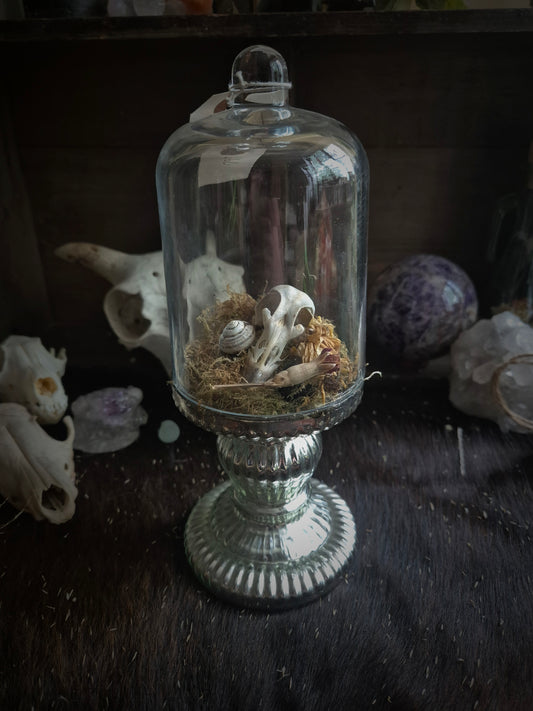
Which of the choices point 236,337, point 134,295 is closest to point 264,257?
point 236,337

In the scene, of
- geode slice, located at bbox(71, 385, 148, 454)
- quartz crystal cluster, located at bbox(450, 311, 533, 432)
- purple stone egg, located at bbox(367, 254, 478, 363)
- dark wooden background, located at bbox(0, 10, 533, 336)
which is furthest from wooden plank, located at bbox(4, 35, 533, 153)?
geode slice, located at bbox(71, 385, 148, 454)

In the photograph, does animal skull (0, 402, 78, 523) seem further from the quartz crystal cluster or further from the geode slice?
the quartz crystal cluster

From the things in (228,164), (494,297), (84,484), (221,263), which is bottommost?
(84,484)

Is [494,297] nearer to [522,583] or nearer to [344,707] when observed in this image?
[522,583]

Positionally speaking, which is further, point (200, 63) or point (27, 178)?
point (27, 178)

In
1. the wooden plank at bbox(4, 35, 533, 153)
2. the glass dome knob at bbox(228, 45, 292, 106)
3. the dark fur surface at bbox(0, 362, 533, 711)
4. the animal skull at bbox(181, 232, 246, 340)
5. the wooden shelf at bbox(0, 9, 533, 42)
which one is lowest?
the dark fur surface at bbox(0, 362, 533, 711)

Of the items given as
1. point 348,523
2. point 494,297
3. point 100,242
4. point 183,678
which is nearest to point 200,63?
point 100,242
